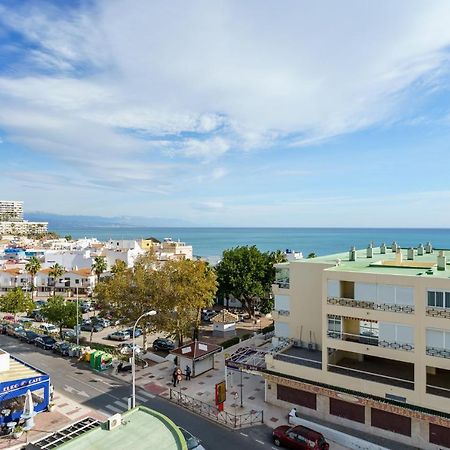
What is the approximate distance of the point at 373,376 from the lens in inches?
1024

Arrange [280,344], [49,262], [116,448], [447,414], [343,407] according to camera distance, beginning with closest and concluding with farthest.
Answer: [116,448] < [447,414] < [343,407] < [280,344] < [49,262]

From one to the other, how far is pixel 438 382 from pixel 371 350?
15.4 feet

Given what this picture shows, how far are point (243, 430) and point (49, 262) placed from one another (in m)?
85.9

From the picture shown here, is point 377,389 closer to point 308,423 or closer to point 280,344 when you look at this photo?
point 308,423

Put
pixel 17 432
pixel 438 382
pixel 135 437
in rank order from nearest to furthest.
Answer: pixel 135 437 < pixel 17 432 < pixel 438 382

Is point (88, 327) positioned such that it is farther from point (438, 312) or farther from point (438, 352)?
point (438, 312)

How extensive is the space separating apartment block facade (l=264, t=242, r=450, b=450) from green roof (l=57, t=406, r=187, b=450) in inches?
504

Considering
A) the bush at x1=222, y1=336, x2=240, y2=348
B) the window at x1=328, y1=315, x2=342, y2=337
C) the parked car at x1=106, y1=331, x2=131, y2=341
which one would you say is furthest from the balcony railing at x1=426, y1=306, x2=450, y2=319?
the parked car at x1=106, y1=331, x2=131, y2=341

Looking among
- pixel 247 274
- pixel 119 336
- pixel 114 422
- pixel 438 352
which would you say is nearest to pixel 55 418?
pixel 114 422

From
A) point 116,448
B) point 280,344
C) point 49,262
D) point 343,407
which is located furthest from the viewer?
point 49,262

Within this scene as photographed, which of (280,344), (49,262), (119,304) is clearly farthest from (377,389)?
(49,262)

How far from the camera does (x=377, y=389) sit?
24.8m

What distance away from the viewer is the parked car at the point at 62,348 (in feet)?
A: 139

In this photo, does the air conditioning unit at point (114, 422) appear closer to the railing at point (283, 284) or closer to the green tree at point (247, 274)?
the railing at point (283, 284)
